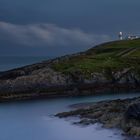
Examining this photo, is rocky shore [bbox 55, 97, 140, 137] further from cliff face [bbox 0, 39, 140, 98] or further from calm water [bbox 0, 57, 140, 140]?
cliff face [bbox 0, 39, 140, 98]

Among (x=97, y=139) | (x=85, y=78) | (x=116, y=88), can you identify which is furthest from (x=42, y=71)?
(x=97, y=139)

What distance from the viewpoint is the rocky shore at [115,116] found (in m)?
45.7

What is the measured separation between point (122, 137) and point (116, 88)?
158ft

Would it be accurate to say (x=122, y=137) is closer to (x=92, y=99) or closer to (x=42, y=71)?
(x=92, y=99)

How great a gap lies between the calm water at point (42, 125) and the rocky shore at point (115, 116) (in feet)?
3.85

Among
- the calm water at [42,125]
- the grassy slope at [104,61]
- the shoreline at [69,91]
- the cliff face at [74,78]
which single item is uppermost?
the grassy slope at [104,61]

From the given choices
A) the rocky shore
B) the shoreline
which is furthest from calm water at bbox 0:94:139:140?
the shoreline

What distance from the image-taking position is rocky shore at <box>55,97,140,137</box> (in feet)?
150

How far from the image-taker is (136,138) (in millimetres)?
42500

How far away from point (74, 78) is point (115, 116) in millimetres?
40469

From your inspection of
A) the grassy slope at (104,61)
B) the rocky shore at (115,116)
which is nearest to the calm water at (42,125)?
the rocky shore at (115,116)

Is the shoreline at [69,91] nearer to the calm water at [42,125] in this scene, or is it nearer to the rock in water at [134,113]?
the calm water at [42,125]

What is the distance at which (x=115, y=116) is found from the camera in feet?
169

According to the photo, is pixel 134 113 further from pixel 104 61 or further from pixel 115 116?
pixel 104 61
